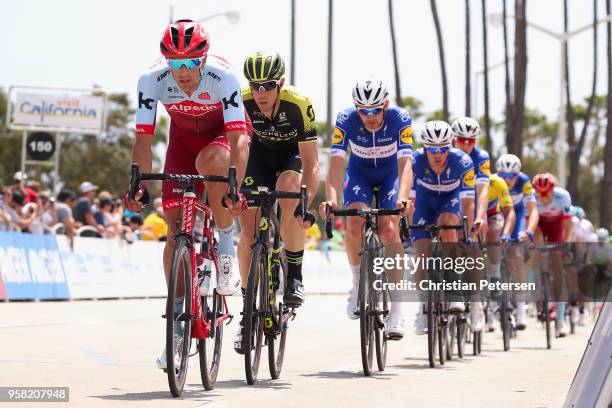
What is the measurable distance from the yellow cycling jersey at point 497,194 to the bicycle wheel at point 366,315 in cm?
623

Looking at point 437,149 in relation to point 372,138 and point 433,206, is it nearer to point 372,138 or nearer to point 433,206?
point 433,206

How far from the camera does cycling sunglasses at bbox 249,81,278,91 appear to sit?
8852 millimetres

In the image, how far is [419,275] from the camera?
39.0 ft

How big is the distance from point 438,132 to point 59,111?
83.9ft

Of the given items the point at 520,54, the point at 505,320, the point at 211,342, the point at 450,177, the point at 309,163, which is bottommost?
the point at 211,342

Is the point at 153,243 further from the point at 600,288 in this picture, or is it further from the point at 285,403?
the point at 285,403

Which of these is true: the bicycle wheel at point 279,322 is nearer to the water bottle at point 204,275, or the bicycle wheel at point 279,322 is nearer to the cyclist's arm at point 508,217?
the water bottle at point 204,275

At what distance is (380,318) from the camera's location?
34.3 feet

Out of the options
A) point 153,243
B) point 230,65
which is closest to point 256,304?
point 230,65

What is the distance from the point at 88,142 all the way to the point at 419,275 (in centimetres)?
6357

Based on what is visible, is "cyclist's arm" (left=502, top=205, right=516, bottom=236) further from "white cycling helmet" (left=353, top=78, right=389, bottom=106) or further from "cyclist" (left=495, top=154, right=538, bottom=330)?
"white cycling helmet" (left=353, top=78, right=389, bottom=106)

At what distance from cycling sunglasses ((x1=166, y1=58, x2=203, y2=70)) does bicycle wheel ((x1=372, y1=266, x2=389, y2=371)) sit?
314 cm

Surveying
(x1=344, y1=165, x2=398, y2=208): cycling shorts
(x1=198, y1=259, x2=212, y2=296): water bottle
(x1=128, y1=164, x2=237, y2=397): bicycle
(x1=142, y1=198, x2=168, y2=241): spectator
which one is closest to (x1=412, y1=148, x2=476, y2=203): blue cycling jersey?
(x1=344, y1=165, x2=398, y2=208): cycling shorts

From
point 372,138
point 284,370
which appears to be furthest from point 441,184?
point 284,370
